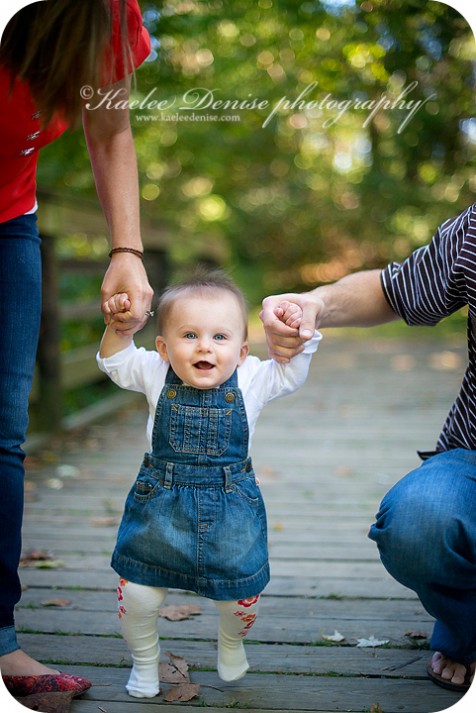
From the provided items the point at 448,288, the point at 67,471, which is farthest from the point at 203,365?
the point at 67,471

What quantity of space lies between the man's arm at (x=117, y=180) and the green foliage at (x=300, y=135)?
0.61m

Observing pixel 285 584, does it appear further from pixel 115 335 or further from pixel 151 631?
pixel 115 335

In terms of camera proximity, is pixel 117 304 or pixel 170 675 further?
pixel 170 675

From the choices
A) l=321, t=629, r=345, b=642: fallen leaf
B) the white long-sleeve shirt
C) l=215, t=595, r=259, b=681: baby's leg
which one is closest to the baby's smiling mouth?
the white long-sleeve shirt

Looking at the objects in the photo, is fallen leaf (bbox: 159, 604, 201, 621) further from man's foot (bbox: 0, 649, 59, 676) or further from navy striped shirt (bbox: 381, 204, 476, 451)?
navy striped shirt (bbox: 381, 204, 476, 451)

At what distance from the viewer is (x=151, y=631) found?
1.65 m

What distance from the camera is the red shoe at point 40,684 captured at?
1.64 m

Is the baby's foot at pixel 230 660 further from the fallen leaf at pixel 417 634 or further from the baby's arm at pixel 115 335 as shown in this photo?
the baby's arm at pixel 115 335

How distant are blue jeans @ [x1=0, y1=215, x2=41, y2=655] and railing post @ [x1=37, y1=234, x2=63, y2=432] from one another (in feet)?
8.07

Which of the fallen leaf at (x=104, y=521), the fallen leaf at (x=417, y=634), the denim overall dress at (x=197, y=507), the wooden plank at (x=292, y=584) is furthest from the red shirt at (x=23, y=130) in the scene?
the fallen leaf at (x=104, y=521)

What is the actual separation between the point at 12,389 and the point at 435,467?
3.07 feet

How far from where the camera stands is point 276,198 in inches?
540

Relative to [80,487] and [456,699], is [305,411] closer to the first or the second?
[80,487]

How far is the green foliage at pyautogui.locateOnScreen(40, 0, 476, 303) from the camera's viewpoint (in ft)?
10.2
